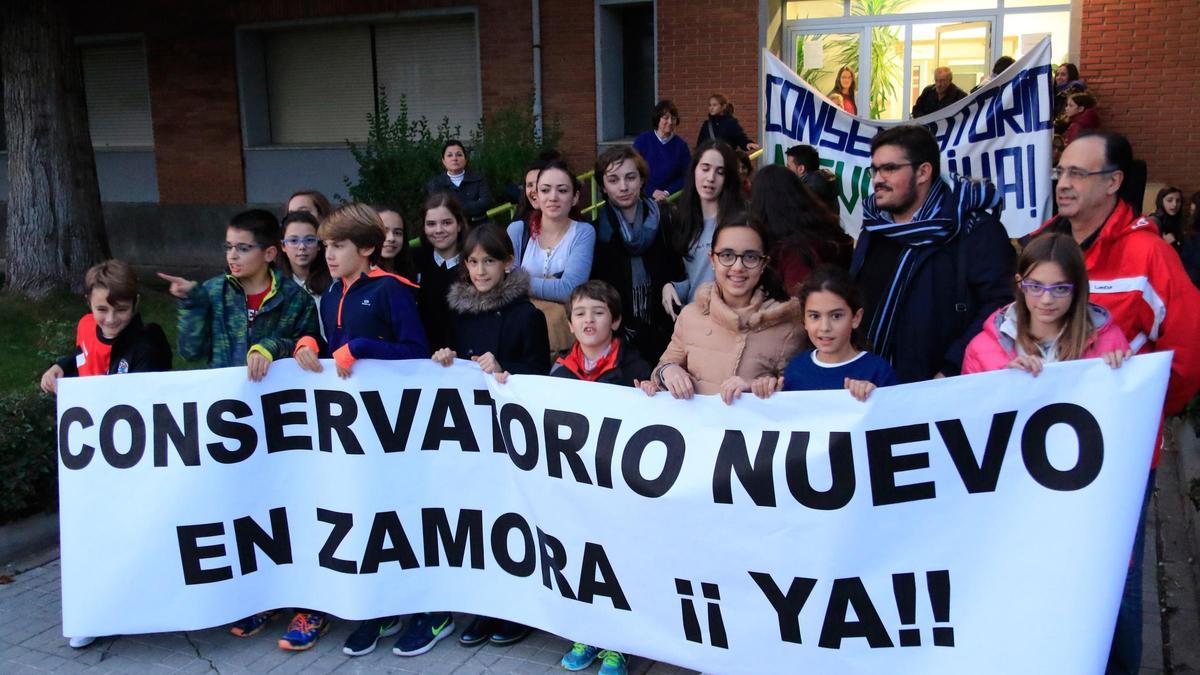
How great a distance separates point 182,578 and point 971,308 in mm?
3115

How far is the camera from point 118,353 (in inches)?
169

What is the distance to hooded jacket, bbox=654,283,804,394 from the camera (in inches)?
142

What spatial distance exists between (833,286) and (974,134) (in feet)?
9.54

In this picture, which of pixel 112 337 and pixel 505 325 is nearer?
pixel 505 325

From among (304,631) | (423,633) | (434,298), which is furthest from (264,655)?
(434,298)

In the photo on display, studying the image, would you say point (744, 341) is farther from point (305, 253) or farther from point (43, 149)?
point (43, 149)

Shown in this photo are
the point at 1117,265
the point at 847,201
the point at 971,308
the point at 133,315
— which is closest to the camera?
the point at 1117,265

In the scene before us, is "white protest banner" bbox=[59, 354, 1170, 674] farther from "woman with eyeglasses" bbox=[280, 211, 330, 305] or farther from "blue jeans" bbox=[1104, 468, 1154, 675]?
"woman with eyeglasses" bbox=[280, 211, 330, 305]

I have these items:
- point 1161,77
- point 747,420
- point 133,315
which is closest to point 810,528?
point 747,420

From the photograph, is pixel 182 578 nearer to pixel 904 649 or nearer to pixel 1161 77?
pixel 904 649

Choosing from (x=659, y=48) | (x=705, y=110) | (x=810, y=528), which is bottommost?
(x=810, y=528)

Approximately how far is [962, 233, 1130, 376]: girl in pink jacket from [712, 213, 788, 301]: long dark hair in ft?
2.85

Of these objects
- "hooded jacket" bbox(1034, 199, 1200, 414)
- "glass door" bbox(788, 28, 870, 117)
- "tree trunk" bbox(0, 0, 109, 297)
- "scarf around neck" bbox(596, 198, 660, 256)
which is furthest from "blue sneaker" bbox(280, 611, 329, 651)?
"glass door" bbox(788, 28, 870, 117)

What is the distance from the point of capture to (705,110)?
12.5m
